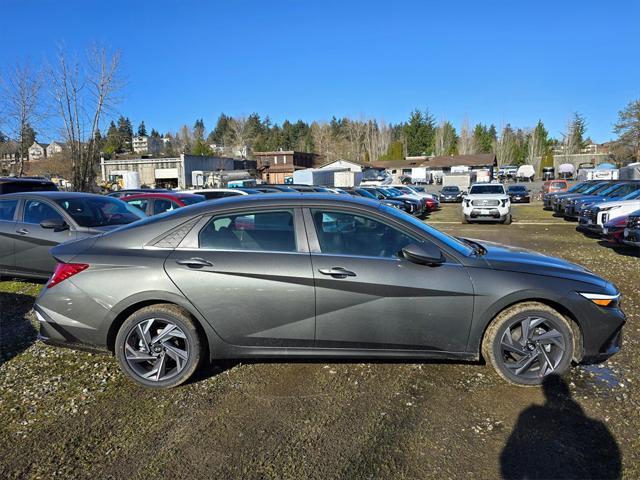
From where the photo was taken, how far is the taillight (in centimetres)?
372

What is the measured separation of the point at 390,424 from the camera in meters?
3.15

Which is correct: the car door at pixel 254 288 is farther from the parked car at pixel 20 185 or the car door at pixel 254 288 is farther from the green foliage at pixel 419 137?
the green foliage at pixel 419 137

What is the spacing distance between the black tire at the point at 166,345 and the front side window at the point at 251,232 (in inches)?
24.8

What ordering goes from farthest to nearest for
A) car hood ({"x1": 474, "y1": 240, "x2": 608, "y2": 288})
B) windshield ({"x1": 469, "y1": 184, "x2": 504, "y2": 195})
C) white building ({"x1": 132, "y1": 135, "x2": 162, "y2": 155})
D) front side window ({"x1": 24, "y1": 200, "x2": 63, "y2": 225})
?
white building ({"x1": 132, "y1": 135, "x2": 162, "y2": 155}) → windshield ({"x1": 469, "y1": 184, "x2": 504, "y2": 195}) → front side window ({"x1": 24, "y1": 200, "x2": 63, "y2": 225}) → car hood ({"x1": 474, "y1": 240, "x2": 608, "y2": 288})

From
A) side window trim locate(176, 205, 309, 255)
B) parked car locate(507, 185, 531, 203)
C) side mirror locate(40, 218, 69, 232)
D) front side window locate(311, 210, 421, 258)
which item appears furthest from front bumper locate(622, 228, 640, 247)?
parked car locate(507, 185, 531, 203)

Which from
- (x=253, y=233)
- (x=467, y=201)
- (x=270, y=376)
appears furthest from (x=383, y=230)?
(x=467, y=201)

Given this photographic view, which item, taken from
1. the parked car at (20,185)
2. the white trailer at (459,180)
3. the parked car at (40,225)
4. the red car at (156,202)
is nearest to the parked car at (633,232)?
the red car at (156,202)

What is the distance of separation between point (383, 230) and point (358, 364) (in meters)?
1.28

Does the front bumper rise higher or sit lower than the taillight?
lower

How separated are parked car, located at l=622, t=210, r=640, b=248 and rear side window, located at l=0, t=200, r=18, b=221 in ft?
37.8

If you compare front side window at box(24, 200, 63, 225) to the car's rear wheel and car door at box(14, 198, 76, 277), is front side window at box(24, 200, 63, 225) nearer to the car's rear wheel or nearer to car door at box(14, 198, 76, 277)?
car door at box(14, 198, 76, 277)

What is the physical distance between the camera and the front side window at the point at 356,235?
3670mm

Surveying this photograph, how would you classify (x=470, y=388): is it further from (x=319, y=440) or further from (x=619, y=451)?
(x=319, y=440)

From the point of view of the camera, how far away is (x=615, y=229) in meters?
10.6
